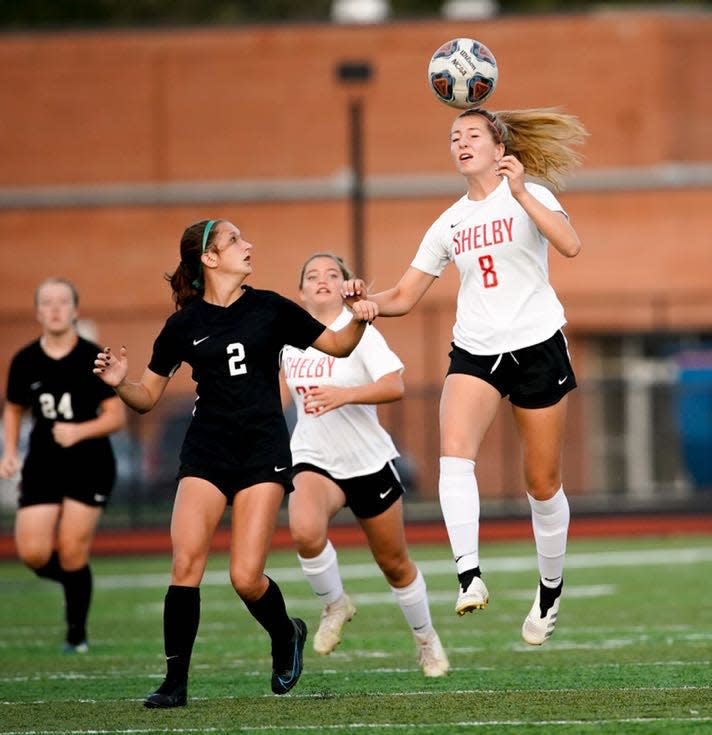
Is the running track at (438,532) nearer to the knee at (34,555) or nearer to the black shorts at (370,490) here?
the knee at (34,555)

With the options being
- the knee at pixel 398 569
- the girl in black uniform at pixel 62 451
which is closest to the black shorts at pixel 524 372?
the knee at pixel 398 569

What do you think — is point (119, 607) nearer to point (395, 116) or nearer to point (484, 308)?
point (484, 308)

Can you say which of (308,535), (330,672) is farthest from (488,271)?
(330,672)

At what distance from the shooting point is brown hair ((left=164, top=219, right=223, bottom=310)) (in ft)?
24.5

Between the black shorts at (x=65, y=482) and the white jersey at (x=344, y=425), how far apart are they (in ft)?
6.59

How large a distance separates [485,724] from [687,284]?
25125 millimetres

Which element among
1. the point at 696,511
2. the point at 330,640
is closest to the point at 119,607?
the point at 330,640

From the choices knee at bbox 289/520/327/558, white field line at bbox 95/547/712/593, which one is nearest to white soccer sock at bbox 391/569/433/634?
knee at bbox 289/520/327/558

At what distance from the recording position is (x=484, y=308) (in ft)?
25.3

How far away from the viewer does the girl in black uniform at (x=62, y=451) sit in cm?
1041

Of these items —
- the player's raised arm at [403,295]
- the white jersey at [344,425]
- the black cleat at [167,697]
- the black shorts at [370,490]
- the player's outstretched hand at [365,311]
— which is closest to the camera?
the black cleat at [167,697]

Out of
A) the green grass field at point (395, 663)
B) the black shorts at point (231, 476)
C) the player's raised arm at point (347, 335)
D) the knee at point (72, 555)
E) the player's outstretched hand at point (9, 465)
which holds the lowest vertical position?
the green grass field at point (395, 663)

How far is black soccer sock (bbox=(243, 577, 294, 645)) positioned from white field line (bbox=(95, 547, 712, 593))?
872cm

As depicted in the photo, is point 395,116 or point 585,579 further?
point 395,116
